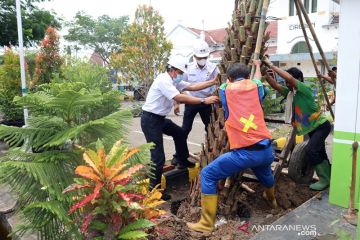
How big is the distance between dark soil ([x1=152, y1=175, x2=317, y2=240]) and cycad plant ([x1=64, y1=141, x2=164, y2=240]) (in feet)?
1.87

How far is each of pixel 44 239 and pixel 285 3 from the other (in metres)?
21.5

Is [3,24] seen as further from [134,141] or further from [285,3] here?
[285,3]

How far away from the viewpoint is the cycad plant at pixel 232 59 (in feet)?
12.6

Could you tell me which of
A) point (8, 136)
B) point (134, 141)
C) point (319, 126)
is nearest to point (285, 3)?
point (134, 141)

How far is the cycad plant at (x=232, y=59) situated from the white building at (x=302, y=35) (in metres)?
15.9

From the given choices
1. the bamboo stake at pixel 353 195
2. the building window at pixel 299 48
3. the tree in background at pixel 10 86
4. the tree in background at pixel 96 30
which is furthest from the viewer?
the tree in background at pixel 96 30

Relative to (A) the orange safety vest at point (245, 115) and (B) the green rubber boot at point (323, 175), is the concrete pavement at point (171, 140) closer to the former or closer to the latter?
(B) the green rubber boot at point (323, 175)

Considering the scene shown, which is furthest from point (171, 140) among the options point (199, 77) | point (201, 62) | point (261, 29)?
point (261, 29)

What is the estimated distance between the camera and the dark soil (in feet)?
10.7

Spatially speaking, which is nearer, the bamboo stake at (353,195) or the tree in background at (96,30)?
the bamboo stake at (353,195)

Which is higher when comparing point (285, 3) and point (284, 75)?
point (285, 3)

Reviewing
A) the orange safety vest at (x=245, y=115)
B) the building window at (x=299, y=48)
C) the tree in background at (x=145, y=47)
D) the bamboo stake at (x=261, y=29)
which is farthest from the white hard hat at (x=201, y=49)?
the building window at (x=299, y=48)

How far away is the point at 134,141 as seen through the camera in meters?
9.87

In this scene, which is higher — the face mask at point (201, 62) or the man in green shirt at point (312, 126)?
the face mask at point (201, 62)
